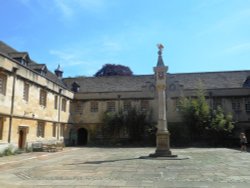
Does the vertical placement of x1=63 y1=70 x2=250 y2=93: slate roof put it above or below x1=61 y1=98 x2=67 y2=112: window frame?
above

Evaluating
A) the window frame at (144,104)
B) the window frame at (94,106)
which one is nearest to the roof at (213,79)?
the window frame at (144,104)

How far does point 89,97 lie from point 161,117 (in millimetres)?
18910

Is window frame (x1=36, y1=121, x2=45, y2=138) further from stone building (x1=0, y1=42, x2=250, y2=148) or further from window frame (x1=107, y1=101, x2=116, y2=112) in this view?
window frame (x1=107, y1=101, x2=116, y2=112)

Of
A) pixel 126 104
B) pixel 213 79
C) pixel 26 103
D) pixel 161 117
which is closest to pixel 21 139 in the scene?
pixel 26 103

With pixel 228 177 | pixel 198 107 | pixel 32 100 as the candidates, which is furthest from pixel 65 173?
pixel 198 107

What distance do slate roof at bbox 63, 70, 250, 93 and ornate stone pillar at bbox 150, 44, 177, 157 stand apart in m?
17.0

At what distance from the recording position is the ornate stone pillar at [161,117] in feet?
57.5

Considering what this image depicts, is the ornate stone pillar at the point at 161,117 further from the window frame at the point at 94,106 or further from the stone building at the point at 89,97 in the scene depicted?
the window frame at the point at 94,106

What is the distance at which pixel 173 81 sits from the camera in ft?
118

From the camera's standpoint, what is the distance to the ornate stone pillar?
17516 mm

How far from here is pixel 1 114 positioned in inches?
772

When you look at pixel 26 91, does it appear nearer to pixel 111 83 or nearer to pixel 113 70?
pixel 111 83

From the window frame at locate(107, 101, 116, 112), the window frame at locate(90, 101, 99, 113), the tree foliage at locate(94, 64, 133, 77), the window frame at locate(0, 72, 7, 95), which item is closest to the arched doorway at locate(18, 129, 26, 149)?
the window frame at locate(0, 72, 7, 95)

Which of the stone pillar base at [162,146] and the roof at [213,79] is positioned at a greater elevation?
the roof at [213,79]
